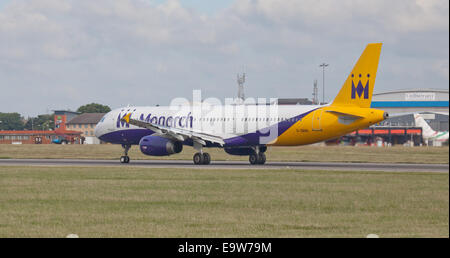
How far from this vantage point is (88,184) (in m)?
27.1

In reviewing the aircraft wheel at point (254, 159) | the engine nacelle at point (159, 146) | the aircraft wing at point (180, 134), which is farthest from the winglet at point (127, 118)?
the aircraft wheel at point (254, 159)

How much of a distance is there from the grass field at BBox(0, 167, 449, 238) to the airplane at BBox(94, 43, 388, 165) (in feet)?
24.7

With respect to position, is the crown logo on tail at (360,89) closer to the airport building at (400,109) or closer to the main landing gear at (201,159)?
the main landing gear at (201,159)

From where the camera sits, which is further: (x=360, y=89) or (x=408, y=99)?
(x=408, y=99)

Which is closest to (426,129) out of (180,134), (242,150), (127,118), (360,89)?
(360,89)

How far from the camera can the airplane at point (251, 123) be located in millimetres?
38750

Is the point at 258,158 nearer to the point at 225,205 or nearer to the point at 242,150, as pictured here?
the point at 242,150

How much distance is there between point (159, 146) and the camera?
137 feet

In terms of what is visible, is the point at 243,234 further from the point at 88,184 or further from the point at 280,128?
the point at 280,128

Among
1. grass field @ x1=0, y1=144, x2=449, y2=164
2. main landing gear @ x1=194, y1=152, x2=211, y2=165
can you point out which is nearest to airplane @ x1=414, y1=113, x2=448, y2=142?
grass field @ x1=0, y1=144, x2=449, y2=164

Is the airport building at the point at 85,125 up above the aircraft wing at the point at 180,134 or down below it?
above

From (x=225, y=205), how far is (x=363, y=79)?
2127cm

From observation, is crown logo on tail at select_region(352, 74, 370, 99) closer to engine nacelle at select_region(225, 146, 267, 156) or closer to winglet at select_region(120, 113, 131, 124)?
engine nacelle at select_region(225, 146, 267, 156)
